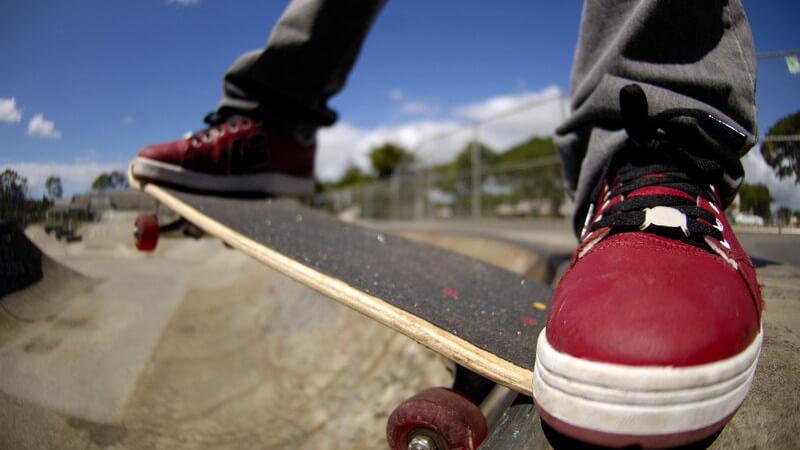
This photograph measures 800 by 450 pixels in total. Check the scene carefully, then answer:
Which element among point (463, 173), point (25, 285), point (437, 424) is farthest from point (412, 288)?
point (463, 173)

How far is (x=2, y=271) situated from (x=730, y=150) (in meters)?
1.24

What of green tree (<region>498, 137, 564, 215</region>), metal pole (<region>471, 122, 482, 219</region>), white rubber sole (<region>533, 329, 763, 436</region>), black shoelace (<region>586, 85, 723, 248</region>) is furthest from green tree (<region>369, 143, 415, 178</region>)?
white rubber sole (<region>533, 329, 763, 436</region>)

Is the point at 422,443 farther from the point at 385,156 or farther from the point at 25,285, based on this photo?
the point at 385,156

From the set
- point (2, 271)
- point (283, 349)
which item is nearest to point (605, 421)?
point (2, 271)

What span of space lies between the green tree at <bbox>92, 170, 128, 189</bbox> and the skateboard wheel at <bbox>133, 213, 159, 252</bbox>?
4.1 inches

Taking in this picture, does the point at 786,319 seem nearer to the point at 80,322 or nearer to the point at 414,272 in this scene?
the point at 414,272

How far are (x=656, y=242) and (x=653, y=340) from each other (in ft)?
0.59

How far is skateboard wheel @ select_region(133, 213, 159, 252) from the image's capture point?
3.70 ft

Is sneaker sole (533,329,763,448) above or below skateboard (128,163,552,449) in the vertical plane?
above

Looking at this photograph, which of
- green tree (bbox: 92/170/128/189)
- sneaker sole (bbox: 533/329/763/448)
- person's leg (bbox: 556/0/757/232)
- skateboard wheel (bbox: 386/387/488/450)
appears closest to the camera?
sneaker sole (bbox: 533/329/763/448)

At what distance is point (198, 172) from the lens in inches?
→ 47.3

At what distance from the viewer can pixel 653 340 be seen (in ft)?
1.22

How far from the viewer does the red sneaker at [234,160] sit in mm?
1116

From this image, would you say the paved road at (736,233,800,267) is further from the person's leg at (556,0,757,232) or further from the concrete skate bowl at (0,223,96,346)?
the concrete skate bowl at (0,223,96,346)
